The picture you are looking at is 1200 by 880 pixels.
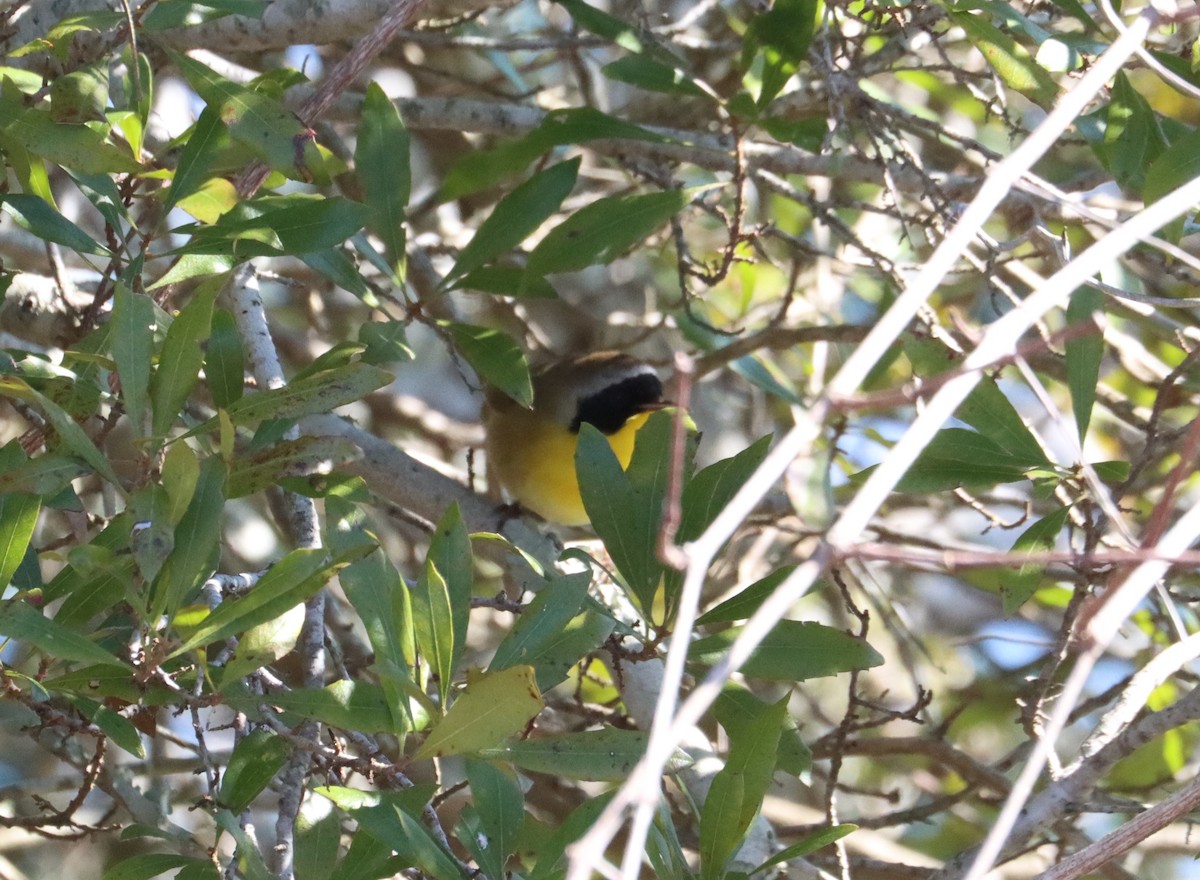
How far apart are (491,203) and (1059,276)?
3.52m

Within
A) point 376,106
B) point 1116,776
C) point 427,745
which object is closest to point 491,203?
point 376,106

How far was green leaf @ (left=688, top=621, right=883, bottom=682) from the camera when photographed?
1745 mm

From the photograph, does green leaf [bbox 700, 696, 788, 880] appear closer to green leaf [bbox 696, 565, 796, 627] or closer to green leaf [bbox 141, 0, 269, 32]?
green leaf [bbox 696, 565, 796, 627]

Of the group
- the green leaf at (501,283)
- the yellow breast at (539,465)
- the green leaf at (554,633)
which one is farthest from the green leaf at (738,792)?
the yellow breast at (539,465)

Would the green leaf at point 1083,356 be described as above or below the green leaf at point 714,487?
above

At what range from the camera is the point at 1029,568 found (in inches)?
80.1

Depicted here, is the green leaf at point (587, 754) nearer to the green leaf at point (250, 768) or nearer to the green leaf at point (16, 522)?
the green leaf at point (250, 768)

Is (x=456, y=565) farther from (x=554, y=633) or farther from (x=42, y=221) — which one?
(x=42, y=221)

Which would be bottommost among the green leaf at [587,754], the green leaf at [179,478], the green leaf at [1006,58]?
the green leaf at [587,754]

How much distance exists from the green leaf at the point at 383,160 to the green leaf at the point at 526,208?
0.58ft

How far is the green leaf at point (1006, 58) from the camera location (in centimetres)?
211

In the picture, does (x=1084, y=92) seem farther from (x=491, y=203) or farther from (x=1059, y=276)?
(x=491, y=203)

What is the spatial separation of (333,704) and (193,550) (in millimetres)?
247

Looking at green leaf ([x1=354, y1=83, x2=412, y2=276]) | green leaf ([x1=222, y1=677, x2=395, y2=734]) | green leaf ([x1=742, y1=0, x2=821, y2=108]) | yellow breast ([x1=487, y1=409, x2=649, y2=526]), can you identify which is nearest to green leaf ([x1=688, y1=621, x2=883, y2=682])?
green leaf ([x1=222, y1=677, x2=395, y2=734])
